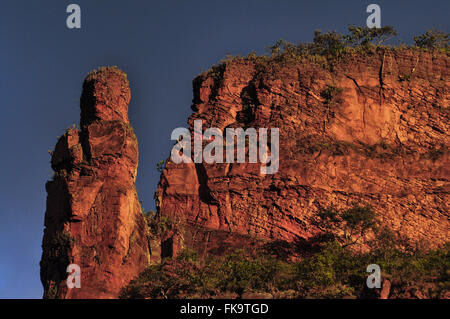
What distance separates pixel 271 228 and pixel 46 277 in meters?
12.2

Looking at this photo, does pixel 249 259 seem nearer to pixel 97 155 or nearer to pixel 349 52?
pixel 97 155

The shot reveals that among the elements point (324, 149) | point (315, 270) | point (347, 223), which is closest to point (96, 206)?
point (315, 270)

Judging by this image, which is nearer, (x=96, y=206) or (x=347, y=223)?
(x=96, y=206)

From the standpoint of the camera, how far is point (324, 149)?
57.1 meters

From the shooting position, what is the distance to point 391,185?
2231 inches
